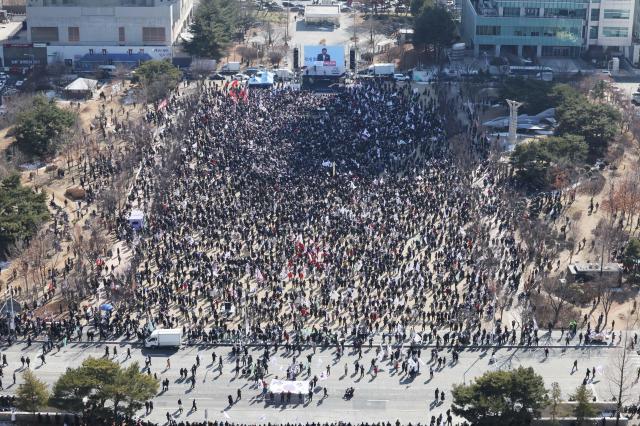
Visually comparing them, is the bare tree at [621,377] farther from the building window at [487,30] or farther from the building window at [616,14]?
the building window at [616,14]

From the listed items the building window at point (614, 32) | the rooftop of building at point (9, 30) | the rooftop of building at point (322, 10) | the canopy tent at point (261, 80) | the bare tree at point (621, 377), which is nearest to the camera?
the bare tree at point (621, 377)

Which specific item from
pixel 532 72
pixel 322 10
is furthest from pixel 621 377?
pixel 322 10

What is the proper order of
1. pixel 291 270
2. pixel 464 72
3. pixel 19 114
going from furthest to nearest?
pixel 464 72 → pixel 19 114 → pixel 291 270

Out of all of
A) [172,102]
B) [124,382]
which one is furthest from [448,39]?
[124,382]

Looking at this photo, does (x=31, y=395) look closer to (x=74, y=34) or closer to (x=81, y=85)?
(x=81, y=85)

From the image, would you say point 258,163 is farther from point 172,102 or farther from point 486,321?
point 486,321

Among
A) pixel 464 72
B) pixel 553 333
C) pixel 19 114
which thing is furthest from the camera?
pixel 464 72

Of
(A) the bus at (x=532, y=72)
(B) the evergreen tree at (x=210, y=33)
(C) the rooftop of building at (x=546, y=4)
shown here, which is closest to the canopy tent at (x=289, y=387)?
(A) the bus at (x=532, y=72)
